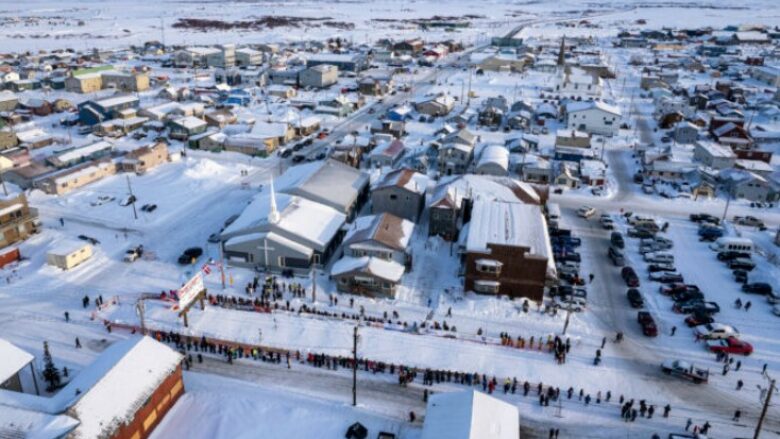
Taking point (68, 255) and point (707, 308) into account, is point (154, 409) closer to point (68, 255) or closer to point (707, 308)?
point (68, 255)

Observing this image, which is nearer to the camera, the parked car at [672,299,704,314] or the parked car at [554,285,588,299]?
the parked car at [672,299,704,314]

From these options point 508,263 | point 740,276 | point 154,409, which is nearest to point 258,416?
point 154,409

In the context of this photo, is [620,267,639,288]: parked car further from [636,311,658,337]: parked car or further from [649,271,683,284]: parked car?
[636,311,658,337]: parked car

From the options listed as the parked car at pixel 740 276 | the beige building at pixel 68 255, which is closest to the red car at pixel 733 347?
the parked car at pixel 740 276

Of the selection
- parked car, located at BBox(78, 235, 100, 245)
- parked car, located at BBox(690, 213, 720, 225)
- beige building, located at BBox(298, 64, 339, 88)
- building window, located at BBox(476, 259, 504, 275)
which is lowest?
parked car, located at BBox(78, 235, 100, 245)

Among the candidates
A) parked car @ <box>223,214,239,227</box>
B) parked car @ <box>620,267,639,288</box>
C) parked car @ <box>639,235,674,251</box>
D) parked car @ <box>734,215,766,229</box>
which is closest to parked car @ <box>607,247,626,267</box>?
parked car @ <box>620,267,639,288</box>

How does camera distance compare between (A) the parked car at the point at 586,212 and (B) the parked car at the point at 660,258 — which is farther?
(A) the parked car at the point at 586,212

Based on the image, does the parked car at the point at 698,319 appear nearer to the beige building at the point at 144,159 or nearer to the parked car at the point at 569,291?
the parked car at the point at 569,291
